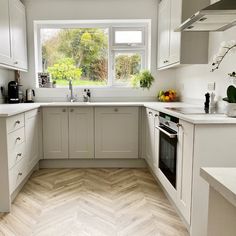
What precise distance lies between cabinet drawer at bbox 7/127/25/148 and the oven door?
1.41m

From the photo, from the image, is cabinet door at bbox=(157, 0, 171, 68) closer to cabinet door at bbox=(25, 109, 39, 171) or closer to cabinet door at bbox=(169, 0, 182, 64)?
cabinet door at bbox=(169, 0, 182, 64)

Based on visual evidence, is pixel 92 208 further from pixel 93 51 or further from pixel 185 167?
Answer: pixel 93 51

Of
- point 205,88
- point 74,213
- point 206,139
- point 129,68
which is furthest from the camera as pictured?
point 129,68

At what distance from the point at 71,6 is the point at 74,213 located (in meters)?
2.90

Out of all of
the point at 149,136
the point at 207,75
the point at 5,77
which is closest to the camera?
the point at 207,75

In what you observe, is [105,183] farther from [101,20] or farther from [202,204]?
[101,20]

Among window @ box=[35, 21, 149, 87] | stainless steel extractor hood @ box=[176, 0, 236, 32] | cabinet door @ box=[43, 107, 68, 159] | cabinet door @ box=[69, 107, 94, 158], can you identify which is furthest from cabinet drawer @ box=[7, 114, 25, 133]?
stainless steel extractor hood @ box=[176, 0, 236, 32]

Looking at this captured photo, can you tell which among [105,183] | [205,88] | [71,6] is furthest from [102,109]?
[71,6]

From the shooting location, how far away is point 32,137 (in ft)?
9.87

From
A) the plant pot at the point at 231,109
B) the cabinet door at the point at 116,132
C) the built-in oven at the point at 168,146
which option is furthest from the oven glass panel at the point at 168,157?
the cabinet door at the point at 116,132

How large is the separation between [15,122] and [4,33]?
117cm

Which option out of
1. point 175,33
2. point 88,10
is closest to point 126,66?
point 88,10

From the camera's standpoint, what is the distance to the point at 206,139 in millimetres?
1696

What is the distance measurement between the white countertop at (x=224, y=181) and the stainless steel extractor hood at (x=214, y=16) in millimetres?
1171
